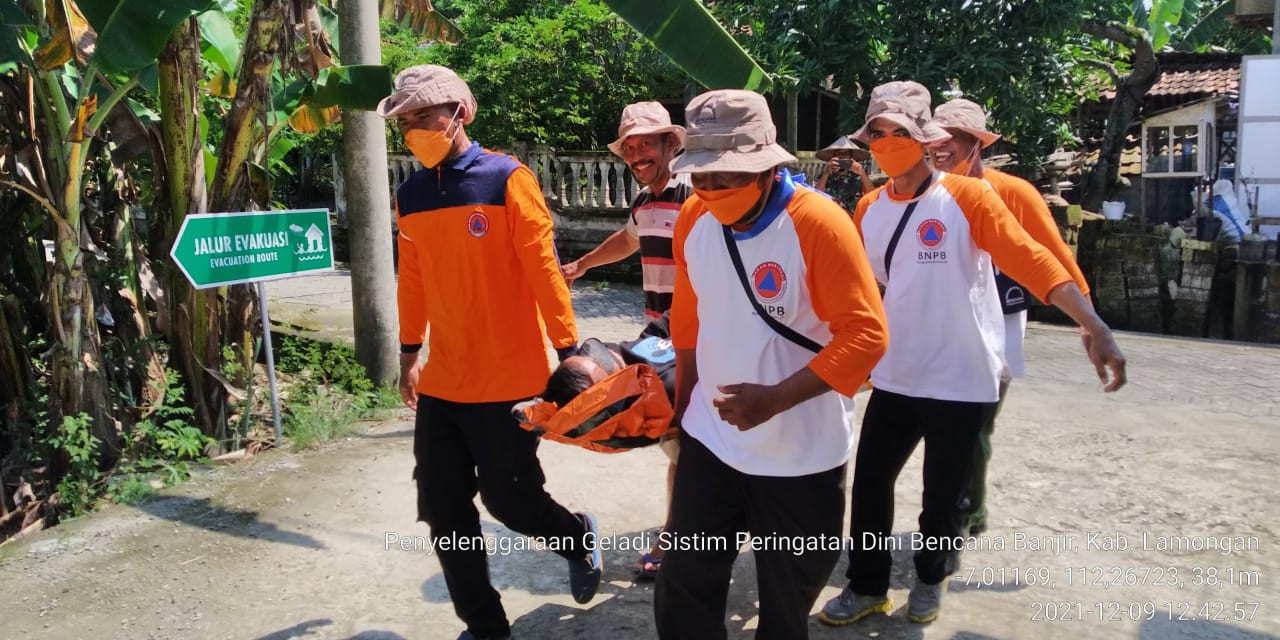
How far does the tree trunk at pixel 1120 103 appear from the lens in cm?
1461

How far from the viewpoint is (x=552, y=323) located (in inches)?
125

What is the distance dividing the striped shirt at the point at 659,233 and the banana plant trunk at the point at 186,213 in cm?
308

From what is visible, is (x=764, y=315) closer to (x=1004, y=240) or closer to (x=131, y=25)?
(x=1004, y=240)

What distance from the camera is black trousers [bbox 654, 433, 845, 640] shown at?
8.37 feet

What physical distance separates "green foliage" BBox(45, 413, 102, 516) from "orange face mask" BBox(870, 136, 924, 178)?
4.19m

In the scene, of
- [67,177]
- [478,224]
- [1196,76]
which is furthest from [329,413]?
[1196,76]

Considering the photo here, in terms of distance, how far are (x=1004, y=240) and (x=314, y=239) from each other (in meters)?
4.05

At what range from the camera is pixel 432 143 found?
318 cm

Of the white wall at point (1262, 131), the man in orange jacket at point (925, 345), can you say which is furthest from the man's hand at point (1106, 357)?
the white wall at point (1262, 131)

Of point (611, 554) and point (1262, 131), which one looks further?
point (1262, 131)

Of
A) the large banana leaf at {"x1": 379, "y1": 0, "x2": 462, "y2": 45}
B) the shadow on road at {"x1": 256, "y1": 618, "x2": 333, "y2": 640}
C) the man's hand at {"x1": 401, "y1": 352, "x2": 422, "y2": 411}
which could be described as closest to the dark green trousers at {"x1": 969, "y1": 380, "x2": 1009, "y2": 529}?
the man's hand at {"x1": 401, "y1": 352, "x2": 422, "y2": 411}

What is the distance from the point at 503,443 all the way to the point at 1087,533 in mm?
2696

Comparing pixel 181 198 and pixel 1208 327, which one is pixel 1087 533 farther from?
pixel 1208 327

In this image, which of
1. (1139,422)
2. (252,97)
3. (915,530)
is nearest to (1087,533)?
(915,530)
